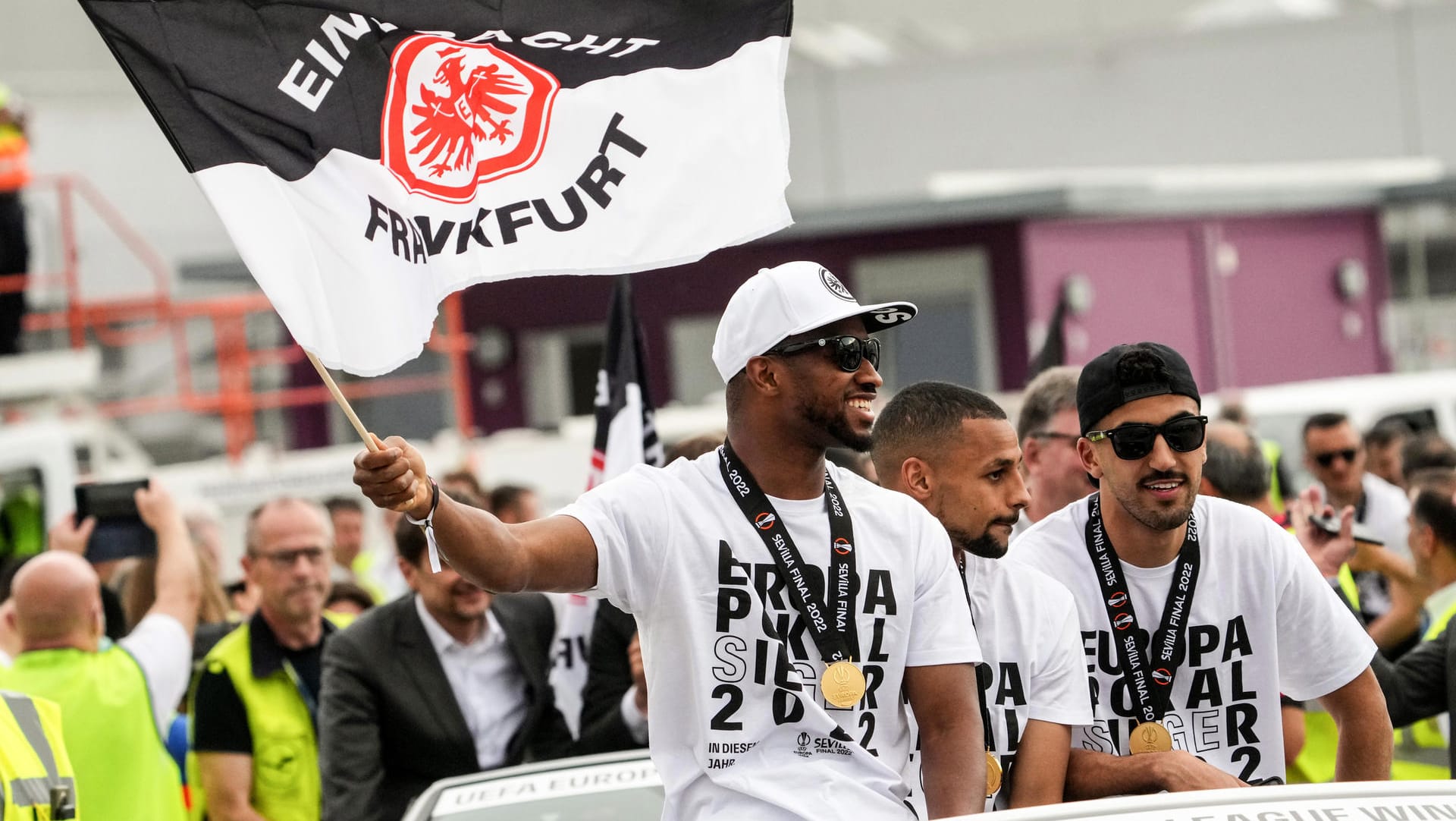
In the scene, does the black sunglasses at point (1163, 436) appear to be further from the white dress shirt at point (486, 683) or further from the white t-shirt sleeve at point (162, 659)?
the white t-shirt sleeve at point (162, 659)

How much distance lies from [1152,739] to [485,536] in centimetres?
174

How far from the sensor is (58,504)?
42.8ft

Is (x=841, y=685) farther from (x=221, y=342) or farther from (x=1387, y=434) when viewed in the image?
(x=221, y=342)

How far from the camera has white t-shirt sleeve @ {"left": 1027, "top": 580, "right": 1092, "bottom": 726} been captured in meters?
4.31

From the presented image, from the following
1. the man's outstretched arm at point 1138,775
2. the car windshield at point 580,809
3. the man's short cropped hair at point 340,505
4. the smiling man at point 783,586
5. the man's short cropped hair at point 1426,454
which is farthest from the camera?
the man's short cropped hair at point 340,505

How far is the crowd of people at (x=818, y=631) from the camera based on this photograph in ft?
12.3

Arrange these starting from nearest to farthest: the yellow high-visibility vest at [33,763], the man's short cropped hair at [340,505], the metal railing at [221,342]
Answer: the yellow high-visibility vest at [33,763] < the man's short cropped hair at [340,505] < the metal railing at [221,342]

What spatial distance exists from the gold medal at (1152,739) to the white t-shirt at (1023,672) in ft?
0.52

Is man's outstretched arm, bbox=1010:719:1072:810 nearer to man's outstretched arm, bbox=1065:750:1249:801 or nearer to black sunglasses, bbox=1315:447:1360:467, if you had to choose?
man's outstretched arm, bbox=1065:750:1249:801

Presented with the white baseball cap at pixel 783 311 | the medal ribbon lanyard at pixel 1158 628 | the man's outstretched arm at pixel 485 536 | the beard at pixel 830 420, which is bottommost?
the medal ribbon lanyard at pixel 1158 628

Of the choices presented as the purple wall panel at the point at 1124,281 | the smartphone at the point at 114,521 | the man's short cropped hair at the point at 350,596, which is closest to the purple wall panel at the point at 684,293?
the purple wall panel at the point at 1124,281

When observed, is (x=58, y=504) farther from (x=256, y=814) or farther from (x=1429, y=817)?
(x=1429, y=817)

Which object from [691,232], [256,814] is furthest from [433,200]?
[256,814]

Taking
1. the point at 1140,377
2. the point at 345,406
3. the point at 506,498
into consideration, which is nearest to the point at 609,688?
the point at 1140,377
